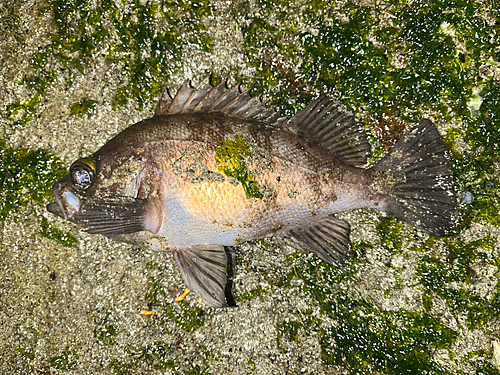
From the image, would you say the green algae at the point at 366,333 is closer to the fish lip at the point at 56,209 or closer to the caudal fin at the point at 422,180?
the caudal fin at the point at 422,180

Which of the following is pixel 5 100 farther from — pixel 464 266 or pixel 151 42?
pixel 464 266

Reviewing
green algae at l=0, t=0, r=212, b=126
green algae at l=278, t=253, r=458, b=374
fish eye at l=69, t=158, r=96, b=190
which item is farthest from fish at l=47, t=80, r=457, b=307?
green algae at l=0, t=0, r=212, b=126

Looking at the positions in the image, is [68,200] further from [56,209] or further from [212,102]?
[212,102]

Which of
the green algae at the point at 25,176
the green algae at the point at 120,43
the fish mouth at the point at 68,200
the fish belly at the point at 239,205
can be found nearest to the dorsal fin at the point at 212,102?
the fish belly at the point at 239,205

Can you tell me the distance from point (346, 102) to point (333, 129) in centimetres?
40

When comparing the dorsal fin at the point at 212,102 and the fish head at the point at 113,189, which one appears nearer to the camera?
the fish head at the point at 113,189

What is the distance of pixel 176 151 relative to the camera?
2199mm

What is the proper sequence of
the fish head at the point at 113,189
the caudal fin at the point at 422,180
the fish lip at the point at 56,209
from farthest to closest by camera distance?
the caudal fin at the point at 422,180 → the fish lip at the point at 56,209 → the fish head at the point at 113,189

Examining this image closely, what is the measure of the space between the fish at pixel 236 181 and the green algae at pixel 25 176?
587 millimetres

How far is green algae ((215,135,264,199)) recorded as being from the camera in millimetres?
2186

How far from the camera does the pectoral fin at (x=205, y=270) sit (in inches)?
94.5

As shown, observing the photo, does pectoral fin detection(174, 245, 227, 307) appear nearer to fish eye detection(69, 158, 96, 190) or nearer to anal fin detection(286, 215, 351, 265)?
anal fin detection(286, 215, 351, 265)

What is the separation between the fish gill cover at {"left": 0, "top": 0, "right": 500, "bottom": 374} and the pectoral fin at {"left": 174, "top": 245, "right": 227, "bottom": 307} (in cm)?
30

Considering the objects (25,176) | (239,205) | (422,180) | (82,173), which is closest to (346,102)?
(422,180)
